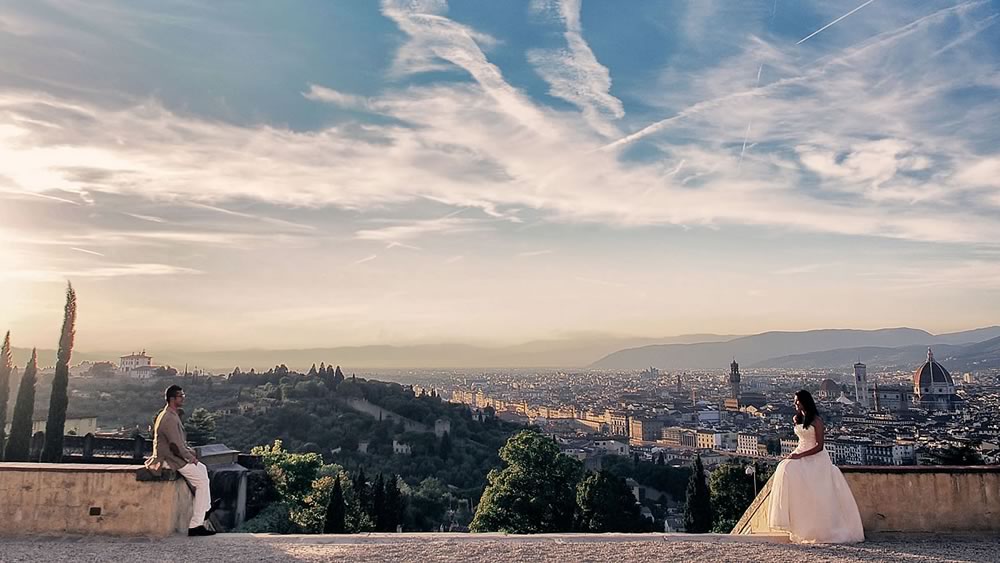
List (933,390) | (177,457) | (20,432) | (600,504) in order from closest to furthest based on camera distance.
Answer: (177,457) → (20,432) → (600,504) → (933,390)

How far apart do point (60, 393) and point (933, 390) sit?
482ft

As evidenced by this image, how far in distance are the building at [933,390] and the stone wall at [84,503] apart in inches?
5727

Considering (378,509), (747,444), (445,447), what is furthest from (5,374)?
(747,444)

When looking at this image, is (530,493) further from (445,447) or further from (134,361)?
(134,361)

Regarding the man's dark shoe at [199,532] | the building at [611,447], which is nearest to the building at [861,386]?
the building at [611,447]

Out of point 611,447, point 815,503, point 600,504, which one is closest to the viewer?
point 815,503

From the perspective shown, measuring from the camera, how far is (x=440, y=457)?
6594 centimetres

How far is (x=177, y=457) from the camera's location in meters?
6.58

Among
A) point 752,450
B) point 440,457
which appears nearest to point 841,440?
point 752,450

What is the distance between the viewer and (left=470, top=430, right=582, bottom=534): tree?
921 inches

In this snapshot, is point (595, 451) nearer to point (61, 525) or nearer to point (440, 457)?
point (440, 457)

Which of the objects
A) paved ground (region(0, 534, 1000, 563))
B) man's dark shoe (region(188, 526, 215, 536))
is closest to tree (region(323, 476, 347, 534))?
man's dark shoe (region(188, 526, 215, 536))

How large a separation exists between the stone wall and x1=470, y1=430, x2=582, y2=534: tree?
18.1 m

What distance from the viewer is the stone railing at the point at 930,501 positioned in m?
6.48
